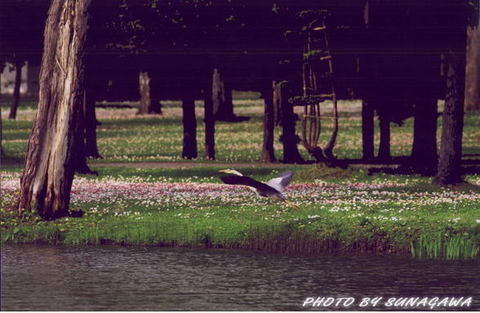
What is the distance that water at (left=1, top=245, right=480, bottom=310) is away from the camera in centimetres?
1942

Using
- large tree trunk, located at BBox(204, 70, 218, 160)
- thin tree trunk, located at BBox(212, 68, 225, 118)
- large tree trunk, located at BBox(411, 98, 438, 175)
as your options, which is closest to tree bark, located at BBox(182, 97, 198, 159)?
large tree trunk, located at BBox(204, 70, 218, 160)

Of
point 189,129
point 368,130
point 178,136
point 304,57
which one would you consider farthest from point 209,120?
point 178,136

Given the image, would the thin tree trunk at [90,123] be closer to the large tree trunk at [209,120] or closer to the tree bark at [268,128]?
the large tree trunk at [209,120]

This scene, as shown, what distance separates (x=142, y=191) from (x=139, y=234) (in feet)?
25.7

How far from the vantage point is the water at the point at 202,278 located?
19422 mm

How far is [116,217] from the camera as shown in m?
28.3

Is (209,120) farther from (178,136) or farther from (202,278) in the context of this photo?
(202,278)

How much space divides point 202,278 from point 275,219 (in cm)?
529

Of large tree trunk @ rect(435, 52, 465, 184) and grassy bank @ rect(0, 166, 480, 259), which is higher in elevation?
large tree trunk @ rect(435, 52, 465, 184)

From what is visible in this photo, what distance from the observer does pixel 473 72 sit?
239ft

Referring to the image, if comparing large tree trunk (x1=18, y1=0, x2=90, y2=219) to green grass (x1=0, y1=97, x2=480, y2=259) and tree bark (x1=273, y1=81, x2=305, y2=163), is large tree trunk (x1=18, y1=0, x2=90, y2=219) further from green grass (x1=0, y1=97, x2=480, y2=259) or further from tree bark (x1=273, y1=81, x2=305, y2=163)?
tree bark (x1=273, y1=81, x2=305, y2=163)

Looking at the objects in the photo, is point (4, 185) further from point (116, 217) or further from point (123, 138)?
point (123, 138)

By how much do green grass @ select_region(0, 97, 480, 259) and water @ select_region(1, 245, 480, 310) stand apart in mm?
754

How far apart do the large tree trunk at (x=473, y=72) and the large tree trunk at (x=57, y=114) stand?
46.8m
